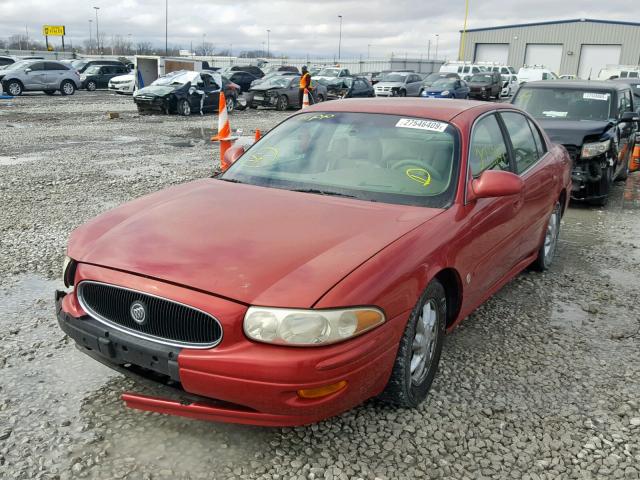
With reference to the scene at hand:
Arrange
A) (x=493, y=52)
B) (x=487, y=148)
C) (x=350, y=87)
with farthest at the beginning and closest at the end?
(x=493, y=52)
(x=350, y=87)
(x=487, y=148)

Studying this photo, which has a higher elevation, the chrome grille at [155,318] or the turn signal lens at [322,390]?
the chrome grille at [155,318]

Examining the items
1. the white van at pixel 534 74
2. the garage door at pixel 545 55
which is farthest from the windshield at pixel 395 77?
the garage door at pixel 545 55

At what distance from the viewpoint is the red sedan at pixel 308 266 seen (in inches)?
98.7

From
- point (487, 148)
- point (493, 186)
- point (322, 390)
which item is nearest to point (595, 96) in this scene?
point (487, 148)

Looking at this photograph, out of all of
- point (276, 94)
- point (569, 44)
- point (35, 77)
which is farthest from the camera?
point (569, 44)

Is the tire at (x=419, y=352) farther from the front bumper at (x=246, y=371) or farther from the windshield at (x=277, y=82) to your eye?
the windshield at (x=277, y=82)

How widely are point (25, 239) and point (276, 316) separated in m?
4.49

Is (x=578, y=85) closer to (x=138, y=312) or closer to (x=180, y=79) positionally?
(x=138, y=312)

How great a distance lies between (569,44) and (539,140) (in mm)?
57212

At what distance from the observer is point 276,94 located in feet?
77.3

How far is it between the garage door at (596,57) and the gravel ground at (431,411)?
56.3m

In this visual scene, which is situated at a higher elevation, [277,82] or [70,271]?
[277,82]

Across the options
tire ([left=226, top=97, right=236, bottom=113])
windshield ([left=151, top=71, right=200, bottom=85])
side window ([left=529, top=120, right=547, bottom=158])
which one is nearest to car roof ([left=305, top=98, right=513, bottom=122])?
side window ([left=529, top=120, right=547, bottom=158])

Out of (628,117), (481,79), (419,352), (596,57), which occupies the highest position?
(596,57)
